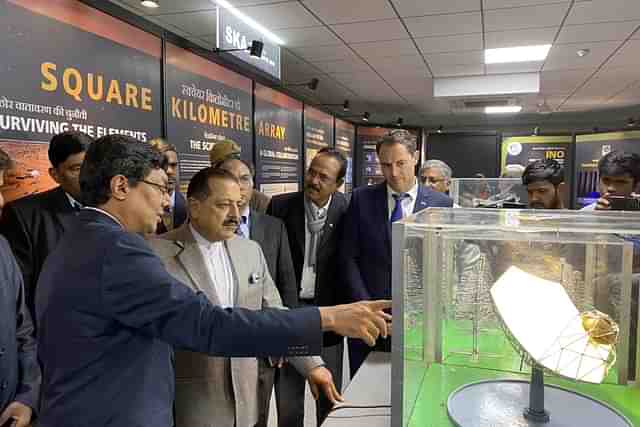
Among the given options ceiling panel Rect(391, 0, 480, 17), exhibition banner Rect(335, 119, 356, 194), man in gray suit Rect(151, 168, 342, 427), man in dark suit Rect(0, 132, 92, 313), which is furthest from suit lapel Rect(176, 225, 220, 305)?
exhibition banner Rect(335, 119, 356, 194)

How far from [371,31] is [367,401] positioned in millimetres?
3805

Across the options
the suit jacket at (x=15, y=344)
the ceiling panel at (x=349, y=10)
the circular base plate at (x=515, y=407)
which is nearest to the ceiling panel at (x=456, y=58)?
the ceiling panel at (x=349, y=10)

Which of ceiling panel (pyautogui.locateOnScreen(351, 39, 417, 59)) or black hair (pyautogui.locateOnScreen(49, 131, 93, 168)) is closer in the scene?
black hair (pyautogui.locateOnScreen(49, 131, 93, 168))

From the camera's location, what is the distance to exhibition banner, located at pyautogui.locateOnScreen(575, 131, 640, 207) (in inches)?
284

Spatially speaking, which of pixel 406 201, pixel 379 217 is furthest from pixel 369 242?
pixel 406 201

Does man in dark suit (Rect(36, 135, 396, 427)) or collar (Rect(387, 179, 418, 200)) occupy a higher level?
Answer: collar (Rect(387, 179, 418, 200))

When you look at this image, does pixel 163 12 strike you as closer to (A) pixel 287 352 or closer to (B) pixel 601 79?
(A) pixel 287 352

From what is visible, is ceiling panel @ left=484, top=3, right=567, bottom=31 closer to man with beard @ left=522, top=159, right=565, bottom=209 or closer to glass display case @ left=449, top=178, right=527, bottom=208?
glass display case @ left=449, top=178, right=527, bottom=208

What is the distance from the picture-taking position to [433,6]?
3.76 metres

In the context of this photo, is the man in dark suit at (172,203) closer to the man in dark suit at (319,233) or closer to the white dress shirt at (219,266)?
the man in dark suit at (319,233)

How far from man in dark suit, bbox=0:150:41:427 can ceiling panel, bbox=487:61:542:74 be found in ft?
18.0

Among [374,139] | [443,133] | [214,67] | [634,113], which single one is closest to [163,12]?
[214,67]

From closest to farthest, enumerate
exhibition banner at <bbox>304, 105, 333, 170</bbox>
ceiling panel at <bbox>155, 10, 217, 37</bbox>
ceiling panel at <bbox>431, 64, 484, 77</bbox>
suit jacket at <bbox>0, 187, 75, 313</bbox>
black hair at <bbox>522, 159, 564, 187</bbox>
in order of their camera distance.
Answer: suit jacket at <bbox>0, 187, 75, 313</bbox>, black hair at <bbox>522, 159, 564, 187</bbox>, ceiling panel at <bbox>155, 10, 217, 37</bbox>, ceiling panel at <bbox>431, 64, 484, 77</bbox>, exhibition banner at <bbox>304, 105, 333, 170</bbox>

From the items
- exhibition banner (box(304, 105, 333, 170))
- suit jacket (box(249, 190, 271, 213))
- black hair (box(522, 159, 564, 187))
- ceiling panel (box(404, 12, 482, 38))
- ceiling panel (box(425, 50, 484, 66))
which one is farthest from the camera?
exhibition banner (box(304, 105, 333, 170))
